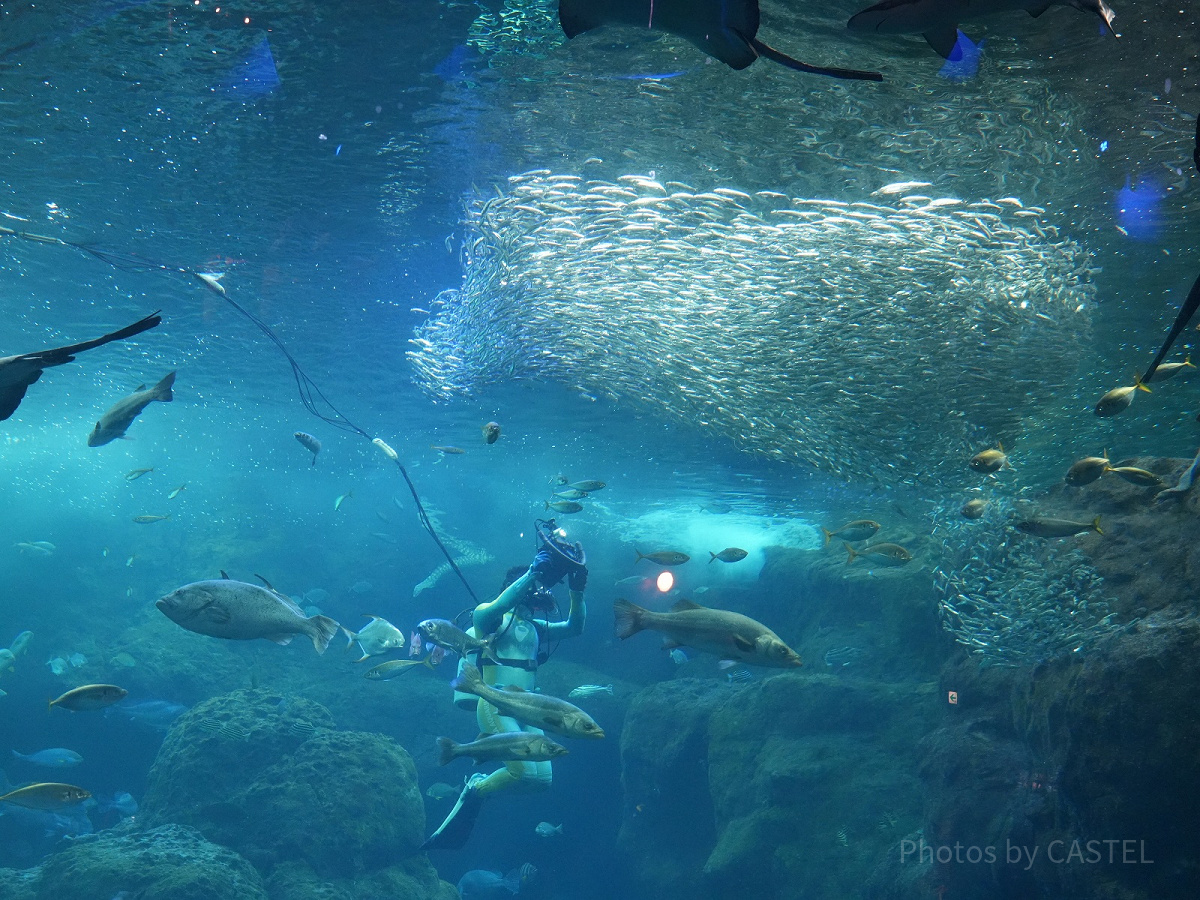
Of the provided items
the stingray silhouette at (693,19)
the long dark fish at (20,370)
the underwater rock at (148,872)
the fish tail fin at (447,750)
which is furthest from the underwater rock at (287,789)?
the stingray silhouette at (693,19)

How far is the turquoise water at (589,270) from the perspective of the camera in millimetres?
7039

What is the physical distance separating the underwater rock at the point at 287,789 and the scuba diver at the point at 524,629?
3546 millimetres

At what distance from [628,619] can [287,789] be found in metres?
10.3

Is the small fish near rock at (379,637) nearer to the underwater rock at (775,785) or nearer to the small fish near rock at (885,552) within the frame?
the small fish near rock at (885,552)

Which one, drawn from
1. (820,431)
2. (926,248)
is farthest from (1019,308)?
(820,431)

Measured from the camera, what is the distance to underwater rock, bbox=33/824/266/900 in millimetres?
8383

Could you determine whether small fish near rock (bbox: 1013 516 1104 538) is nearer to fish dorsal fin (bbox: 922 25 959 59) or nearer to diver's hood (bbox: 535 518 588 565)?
diver's hood (bbox: 535 518 588 565)

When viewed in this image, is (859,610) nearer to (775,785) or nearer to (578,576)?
(775,785)

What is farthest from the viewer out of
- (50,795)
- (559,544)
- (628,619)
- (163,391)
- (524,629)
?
(524,629)

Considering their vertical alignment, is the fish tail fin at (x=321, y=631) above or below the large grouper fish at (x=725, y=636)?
below

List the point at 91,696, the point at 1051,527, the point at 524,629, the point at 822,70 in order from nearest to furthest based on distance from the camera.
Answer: the point at 822,70, the point at 1051,527, the point at 91,696, the point at 524,629

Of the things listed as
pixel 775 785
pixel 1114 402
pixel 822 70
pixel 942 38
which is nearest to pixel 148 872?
pixel 775 785

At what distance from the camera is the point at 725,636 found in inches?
183

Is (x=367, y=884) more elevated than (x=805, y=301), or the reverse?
(x=805, y=301)
